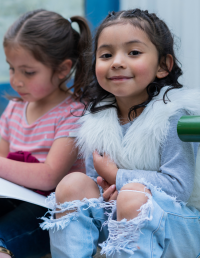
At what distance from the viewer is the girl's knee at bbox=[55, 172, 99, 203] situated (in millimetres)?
766

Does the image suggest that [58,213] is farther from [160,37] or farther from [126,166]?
[160,37]

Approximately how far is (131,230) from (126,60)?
16.5 inches

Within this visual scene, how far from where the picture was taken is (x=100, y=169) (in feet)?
2.73

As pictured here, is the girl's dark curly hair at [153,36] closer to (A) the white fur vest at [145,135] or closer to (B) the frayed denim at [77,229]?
(A) the white fur vest at [145,135]

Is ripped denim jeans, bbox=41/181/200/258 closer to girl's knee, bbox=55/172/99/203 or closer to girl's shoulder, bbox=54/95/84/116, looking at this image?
girl's knee, bbox=55/172/99/203

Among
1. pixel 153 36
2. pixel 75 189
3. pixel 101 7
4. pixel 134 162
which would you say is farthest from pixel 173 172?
pixel 101 7

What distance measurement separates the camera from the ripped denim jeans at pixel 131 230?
0.64 m

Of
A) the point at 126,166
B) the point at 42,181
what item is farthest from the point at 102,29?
the point at 42,181

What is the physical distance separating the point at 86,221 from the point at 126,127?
0.92 feet

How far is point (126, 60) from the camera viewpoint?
81cm

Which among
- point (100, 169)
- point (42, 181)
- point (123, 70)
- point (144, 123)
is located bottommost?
point (42, 181)

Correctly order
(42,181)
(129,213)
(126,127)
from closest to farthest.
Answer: (129,213)
(126,127)
(42,181)

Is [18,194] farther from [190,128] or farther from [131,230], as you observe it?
[190,128]

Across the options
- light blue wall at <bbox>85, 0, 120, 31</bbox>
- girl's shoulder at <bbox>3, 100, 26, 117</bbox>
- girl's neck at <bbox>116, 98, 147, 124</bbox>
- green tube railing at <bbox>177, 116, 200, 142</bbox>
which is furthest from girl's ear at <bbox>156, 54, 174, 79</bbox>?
light blue wall at <bbox>85, 0, 120, 31</bbox>
